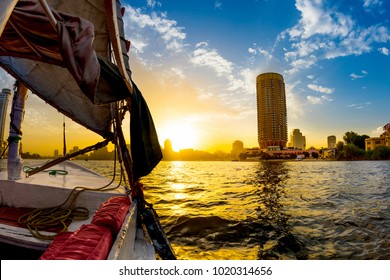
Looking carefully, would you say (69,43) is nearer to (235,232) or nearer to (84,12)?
(84,12)

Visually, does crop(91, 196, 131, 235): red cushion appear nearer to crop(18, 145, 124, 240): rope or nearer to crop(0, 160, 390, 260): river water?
crop(18, 145, 124, 240): rope

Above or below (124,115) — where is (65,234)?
below

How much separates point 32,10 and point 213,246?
5656 mm

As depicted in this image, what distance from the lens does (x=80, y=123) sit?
19.6ft

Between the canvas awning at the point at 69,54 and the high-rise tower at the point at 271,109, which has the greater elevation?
the high-rise tower at the point at 271,109

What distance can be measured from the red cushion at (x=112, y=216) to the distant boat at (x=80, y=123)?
0.05ft

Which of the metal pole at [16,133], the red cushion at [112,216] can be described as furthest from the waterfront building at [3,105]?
the red cushion at [112,216]

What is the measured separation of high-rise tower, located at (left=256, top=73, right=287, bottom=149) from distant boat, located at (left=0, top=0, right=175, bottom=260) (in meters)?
158

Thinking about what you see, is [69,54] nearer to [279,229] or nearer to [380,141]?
[279,229]

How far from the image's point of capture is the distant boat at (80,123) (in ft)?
7.03

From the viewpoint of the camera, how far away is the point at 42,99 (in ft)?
18.7

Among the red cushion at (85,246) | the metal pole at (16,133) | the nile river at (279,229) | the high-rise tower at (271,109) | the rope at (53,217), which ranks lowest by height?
the nile river at (279,229)

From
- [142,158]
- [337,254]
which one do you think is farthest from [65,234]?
[337,254]

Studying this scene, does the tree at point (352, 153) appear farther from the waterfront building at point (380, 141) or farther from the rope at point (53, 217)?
the rope at point (53, 217)
